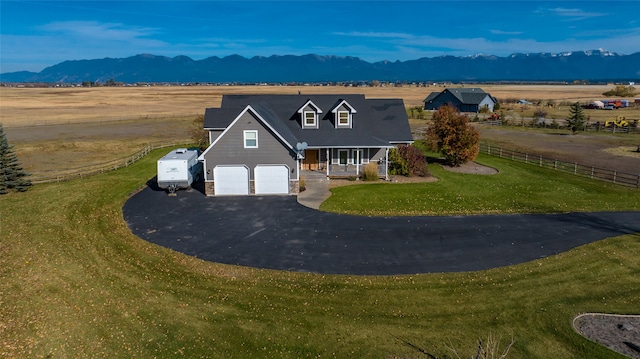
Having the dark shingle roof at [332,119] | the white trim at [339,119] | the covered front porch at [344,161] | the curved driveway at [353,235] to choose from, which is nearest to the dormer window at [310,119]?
the dark shingle roof at [332,119]

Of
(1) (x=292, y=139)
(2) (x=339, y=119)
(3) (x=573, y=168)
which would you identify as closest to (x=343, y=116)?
(2) (x=339, y=119)

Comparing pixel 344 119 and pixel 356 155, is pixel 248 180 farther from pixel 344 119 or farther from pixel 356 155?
pixel 344 119

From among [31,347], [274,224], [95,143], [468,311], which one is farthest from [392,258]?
[95,143]

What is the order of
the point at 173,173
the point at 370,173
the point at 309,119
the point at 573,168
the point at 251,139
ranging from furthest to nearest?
the point at 573,168
the point at 309,119
the point at 370,173
the point at 173,173
the point at 251,139

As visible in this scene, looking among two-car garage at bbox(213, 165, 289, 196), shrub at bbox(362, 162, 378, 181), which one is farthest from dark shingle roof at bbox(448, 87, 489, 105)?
two-car garage at bbox(213, 165, 289, 196)

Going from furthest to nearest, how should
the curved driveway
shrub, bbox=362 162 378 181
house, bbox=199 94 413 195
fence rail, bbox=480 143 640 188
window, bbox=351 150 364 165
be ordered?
1. window, bbox=351 150 364 165
2. shrub, bbox=362 162 378 181
3. fence rail, bbox=480 143 640 188
4. house, bbox=199 94 413 195
5. the curved driveway

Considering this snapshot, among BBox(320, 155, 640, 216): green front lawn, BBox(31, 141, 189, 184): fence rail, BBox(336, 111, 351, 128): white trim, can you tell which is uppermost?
BBox(336, 111, 351, 128): white trim

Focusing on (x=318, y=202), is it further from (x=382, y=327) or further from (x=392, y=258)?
(x=382, y=327)

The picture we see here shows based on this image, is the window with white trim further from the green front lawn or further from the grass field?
the grass field
